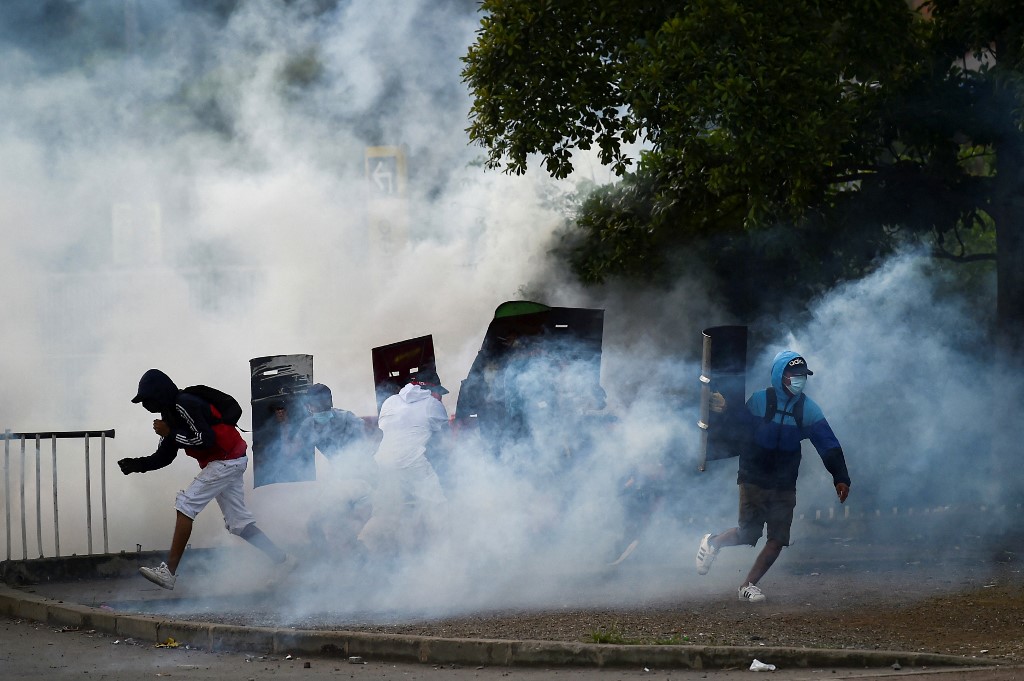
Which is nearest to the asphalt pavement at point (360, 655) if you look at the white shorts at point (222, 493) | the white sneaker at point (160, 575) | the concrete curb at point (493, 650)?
the concrete curb at point (493, 650)

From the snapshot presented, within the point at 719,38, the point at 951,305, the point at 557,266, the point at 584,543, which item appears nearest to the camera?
the point at 584,543

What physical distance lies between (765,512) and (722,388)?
0.85 m

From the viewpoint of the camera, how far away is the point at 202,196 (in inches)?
630

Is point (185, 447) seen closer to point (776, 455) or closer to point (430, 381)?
point (430, 381)

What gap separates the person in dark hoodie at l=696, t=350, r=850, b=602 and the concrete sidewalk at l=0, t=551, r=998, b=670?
1.71 metres

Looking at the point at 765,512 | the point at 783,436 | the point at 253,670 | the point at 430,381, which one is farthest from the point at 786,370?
the point at 253,670

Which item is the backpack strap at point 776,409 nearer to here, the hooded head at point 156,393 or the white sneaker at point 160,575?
the hooded head at point 156,393

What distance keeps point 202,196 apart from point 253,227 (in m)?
0.70

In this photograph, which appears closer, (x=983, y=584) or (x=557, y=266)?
(x=983, y=584)

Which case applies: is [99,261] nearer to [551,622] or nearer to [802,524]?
[802,524]

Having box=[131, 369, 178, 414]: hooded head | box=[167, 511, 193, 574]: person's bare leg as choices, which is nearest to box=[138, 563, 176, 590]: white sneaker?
box=[167, 511, 193, 574]: person's bare leg

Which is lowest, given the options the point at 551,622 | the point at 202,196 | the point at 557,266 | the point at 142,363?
the point at 551,622

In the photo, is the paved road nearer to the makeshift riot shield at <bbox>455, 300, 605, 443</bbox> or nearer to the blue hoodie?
the blue hoodie

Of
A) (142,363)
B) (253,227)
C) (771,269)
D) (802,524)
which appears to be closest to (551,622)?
(802,524)
